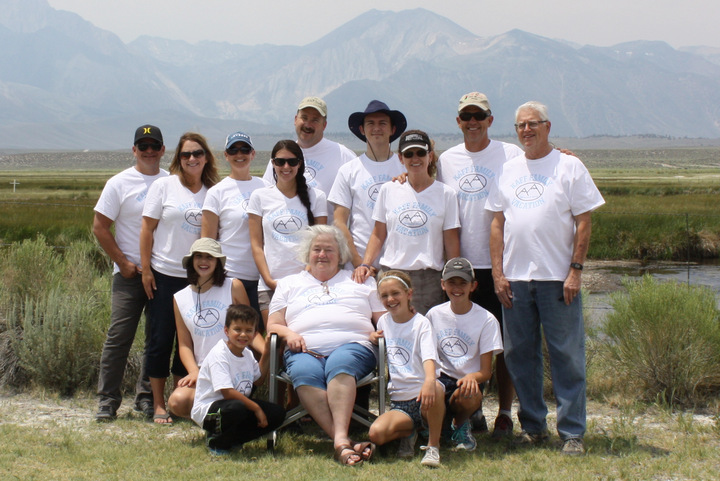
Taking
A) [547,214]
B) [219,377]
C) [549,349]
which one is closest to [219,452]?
[219,377]

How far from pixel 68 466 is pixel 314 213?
7.55ft

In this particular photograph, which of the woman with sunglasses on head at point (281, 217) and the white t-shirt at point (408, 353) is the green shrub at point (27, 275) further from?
the white t-shirt at point (408, 353)

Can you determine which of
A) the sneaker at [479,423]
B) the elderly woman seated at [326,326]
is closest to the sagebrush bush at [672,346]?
the sneaker at [479,423]

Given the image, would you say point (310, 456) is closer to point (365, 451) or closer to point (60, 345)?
point (365, 451)

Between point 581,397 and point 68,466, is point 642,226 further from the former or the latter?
point 68,466

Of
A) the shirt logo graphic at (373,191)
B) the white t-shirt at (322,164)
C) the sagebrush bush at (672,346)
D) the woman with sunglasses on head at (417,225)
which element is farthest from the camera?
the white t-shirt at (322,164)

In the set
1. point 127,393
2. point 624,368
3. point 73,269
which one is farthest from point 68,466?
point 624,368

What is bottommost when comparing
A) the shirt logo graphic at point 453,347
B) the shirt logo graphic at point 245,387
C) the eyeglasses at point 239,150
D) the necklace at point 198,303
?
the shirt logo graphic at point 245,387

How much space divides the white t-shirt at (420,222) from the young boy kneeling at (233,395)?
3.61ft

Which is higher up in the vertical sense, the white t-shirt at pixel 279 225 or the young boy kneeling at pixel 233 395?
the white t-shirt at pixel 279 225

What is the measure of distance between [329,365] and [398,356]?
46cm

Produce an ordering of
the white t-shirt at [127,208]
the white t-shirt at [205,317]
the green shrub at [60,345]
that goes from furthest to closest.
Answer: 1. the green shrub at [60,345]
2. the white t-shirt at [127,208]
3. the white t-shirt at [205,317]

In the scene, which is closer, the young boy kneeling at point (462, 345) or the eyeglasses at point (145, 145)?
the young boy kneeling at point (462, 345)

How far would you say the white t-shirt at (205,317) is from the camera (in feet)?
16.9
